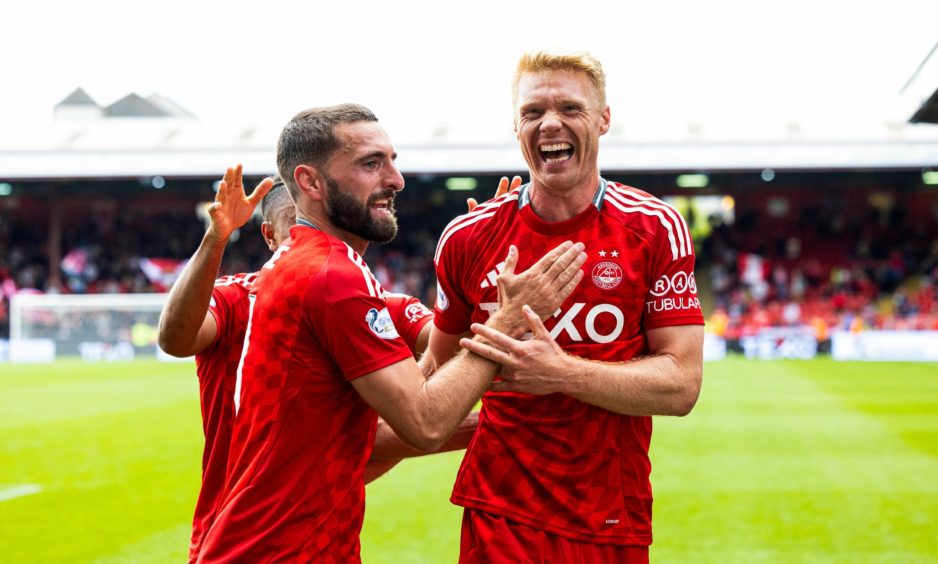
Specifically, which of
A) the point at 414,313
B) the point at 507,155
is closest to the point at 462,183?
the point at 507,155

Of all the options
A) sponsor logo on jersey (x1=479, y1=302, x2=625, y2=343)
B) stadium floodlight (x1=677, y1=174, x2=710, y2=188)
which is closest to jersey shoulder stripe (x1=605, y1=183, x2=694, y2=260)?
sponsor logo on jersey (x1=479, y1=302, x2=625, y2=343)

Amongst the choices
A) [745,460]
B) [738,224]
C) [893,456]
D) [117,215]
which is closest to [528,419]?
[745,460]

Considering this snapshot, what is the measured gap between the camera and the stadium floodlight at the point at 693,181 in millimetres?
32219

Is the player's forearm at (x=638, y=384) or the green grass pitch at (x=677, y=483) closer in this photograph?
the player's forearm at (x=638, y=384)

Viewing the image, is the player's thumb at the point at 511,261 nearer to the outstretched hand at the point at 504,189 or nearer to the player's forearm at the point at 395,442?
the outstretched hand at the point at 504,189

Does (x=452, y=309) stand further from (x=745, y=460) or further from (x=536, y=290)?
(x=745, y=460)

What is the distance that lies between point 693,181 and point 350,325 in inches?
1242

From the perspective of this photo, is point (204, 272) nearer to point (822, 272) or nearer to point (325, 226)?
point (325, 226)

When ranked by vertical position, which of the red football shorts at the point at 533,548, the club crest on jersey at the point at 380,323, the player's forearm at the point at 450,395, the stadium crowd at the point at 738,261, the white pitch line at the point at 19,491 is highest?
the club crest on jersey at the point at 380,323

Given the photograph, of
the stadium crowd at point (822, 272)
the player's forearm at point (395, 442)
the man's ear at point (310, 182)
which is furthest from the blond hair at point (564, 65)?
the stadium crowd at point (822, 272)

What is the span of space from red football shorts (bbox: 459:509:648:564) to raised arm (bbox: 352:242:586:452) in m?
0.38

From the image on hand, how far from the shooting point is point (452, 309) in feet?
10.6

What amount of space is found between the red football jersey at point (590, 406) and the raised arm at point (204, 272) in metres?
1.06

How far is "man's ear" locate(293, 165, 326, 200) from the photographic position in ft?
10.1
